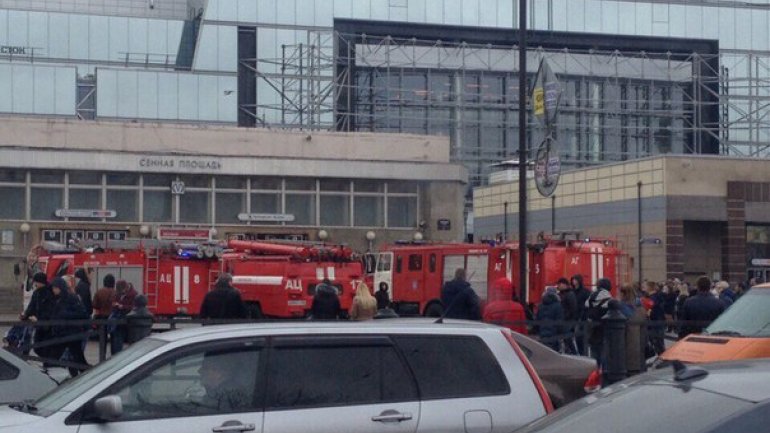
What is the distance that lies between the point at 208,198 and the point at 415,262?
16144 millimetres

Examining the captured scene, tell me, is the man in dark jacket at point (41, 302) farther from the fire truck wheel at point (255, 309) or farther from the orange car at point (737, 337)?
the fire truck wheel at point (255, 309)

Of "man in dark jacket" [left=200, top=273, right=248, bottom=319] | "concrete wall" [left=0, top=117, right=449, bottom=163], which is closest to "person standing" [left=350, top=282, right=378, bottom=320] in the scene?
"man in dark jacket" [left=200, top=273, right=248, bottom=319]

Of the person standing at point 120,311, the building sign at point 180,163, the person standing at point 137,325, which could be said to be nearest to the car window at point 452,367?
the person standing at point 137,325

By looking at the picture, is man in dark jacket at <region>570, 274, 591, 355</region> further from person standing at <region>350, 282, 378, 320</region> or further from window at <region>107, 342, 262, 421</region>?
window at <region>107, 342, 262, 421</region>

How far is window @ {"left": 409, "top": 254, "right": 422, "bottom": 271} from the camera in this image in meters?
35.2

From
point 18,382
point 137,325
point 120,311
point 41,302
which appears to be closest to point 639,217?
point 120,311

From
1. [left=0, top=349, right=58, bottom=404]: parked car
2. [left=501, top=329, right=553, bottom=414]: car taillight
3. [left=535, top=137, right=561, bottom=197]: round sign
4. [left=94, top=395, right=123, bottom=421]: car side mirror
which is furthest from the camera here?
[left=535, top=137, right=561, bottom=197]: round sign

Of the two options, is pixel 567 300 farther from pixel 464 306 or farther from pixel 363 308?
pixel 363 308

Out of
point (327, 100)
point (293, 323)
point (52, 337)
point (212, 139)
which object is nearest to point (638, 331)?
point (52, 337)

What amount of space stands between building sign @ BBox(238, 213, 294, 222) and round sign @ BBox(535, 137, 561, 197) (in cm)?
2749

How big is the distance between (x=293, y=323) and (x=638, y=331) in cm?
900

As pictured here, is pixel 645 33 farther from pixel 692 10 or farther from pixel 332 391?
pixel 332 391

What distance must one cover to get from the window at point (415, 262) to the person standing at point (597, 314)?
15131 millimetres

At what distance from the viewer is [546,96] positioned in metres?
22.6
